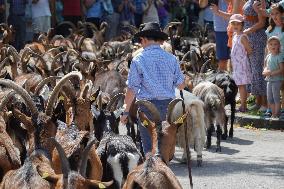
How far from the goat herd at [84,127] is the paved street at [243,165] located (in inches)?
13.9

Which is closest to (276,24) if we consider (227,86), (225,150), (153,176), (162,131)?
(227,86)

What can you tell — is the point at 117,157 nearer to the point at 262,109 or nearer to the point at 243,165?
the point at 243,165

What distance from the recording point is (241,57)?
17.8 m

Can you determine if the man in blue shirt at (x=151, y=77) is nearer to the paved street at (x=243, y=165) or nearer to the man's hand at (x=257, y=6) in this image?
the paved street at (x=243, y=165)

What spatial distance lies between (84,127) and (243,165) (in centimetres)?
315

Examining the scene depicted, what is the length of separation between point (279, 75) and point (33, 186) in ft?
30.5

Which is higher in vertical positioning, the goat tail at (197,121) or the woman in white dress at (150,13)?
the woman in white dress at (150,13)

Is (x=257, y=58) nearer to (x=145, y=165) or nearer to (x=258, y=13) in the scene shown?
(x=258, y=13)

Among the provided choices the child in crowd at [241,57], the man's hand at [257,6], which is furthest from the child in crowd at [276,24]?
the child in crowd at [241,57]

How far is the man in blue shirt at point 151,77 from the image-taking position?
10281mm

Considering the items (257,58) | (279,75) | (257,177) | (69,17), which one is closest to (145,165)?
(257,177)

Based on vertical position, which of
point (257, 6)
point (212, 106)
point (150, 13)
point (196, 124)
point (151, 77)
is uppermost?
point (257, 6)

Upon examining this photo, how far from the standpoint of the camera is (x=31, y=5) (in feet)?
85.9

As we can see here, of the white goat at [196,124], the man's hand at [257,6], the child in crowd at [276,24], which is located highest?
the man's hand at [257,6]
